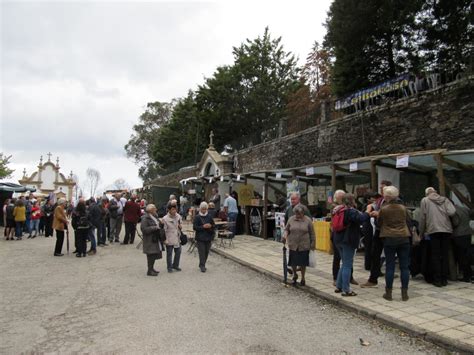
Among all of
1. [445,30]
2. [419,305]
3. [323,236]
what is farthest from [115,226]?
[445,30]

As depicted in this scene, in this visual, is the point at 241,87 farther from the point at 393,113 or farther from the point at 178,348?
the point at 178,348

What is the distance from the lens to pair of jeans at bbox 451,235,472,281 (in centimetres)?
676

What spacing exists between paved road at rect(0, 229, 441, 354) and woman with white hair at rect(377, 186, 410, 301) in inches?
39.4

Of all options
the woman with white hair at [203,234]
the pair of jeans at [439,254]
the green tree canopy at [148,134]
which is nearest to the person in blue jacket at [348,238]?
the pair of jeans at [439,254]

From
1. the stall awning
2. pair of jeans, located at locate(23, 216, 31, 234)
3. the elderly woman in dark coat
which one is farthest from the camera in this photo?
the stall awning

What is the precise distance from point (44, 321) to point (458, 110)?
34.4ft

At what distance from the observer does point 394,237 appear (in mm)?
5586

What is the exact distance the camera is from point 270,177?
14.5 meters

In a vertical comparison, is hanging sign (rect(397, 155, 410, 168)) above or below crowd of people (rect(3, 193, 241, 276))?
above

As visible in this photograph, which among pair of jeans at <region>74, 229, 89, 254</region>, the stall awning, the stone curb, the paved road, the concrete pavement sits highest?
the stall awning

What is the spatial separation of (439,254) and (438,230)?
0.46 m

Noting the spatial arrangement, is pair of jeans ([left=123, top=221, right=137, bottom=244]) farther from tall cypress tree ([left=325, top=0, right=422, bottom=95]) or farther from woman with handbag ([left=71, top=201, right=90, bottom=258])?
tall cypress tree ([left=325, top=0, right=422, bottom=95])

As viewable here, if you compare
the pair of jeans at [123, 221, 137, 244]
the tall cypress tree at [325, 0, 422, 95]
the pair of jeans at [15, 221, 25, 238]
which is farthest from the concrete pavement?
the tall cypress tree at [325, 0, 422, 95]

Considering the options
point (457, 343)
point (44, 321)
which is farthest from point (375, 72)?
point (44, 321)
